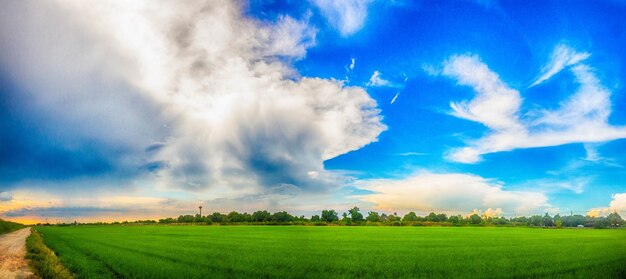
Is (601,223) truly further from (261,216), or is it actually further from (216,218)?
(216,218)

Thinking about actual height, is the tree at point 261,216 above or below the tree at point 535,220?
above

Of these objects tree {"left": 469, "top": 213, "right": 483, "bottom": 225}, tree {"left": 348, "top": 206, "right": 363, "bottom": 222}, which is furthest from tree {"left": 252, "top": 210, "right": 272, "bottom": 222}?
tree {"left": 469, "top": 213, "right": 483, "bottom": 225}

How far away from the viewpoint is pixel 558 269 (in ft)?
59.9

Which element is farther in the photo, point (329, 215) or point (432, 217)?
point (432, 217)

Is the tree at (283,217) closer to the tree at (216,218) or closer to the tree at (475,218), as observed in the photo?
the tree at (216,218)

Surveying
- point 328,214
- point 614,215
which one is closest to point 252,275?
point 328,214

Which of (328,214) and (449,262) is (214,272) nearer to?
(449,262)

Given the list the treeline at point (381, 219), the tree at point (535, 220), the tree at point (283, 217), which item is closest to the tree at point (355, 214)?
the treeline at point (381, 219)

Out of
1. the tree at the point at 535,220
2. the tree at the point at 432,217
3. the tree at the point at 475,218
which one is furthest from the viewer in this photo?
the tree at the point at 432,217

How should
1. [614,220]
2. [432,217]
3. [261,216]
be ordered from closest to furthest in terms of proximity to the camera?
[614,220] → [261,216] → [432,217]

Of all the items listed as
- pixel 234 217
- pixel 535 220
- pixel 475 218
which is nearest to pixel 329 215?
pixel 234 217

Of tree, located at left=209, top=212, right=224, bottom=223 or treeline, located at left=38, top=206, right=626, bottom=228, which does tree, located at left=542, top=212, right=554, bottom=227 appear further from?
tree, located at left=209, top=212, right=224, bottom=223

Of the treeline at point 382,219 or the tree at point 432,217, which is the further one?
the tree at point 432,217

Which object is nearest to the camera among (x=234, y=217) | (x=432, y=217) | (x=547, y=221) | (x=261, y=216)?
(x=261, y=216)
